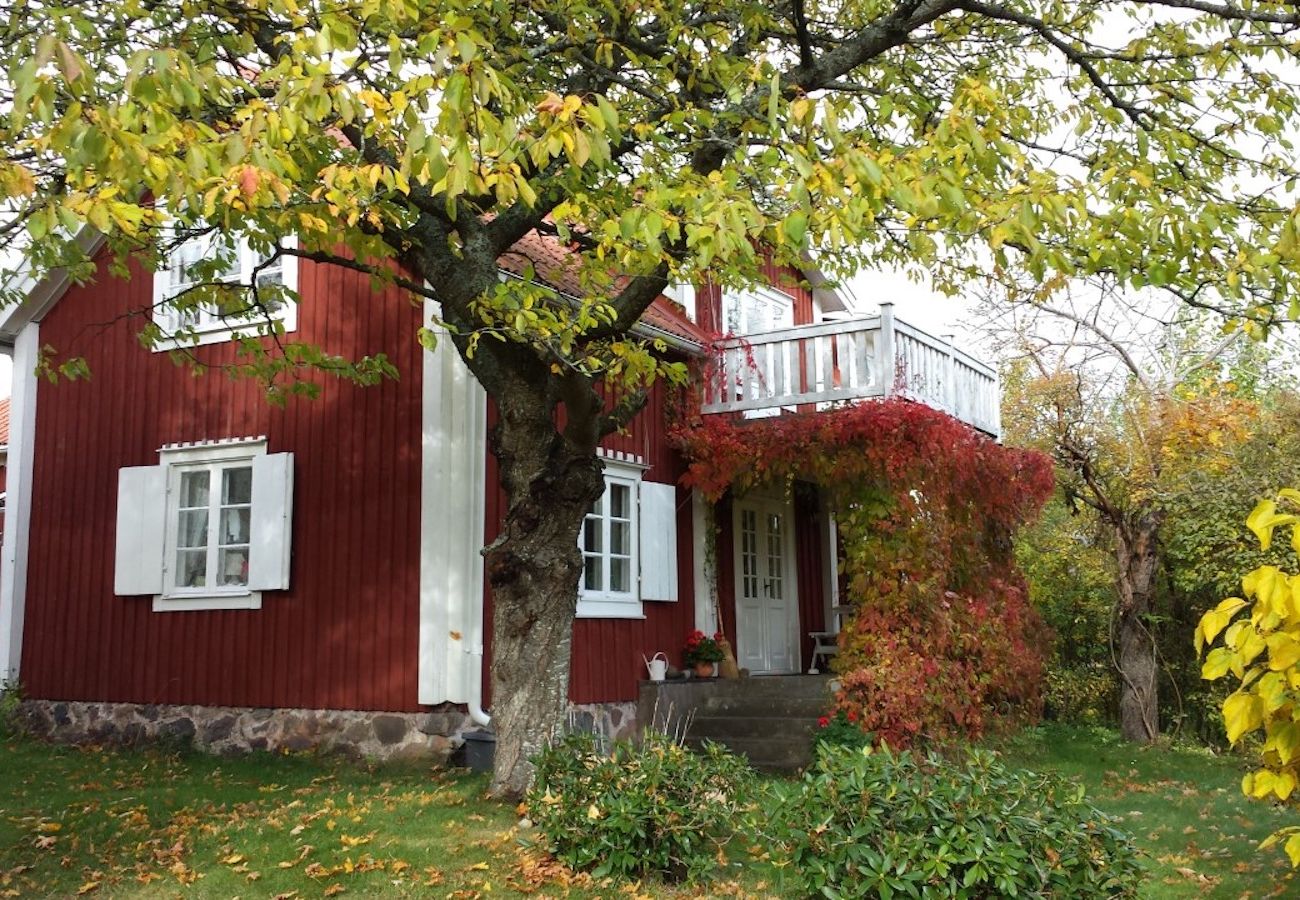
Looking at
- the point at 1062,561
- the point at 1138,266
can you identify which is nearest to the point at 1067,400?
the point at 1062,561

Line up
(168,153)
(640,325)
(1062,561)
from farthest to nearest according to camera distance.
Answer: (1062,561), (640,325), (168,153)

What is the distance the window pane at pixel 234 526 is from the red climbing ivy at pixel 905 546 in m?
4.28

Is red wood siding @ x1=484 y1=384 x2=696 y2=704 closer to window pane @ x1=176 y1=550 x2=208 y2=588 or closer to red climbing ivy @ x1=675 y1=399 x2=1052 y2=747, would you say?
red climbing ivy @ x1=675 y1=399 x2=1052 y2=747

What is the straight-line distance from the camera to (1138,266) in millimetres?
6965

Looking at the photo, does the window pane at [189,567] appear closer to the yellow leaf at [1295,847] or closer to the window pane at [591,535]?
the window pane at [591,535]

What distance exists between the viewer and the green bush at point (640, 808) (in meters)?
5.95

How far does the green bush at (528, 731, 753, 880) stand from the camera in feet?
19.5

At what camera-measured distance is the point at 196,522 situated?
11445mm

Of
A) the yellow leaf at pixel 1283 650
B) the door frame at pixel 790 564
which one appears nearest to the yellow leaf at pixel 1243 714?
the yellow leaf at pixel 1283 650

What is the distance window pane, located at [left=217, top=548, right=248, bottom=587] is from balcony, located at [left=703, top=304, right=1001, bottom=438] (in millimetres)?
4756

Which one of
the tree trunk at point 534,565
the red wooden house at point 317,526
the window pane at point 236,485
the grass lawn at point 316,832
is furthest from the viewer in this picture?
the window pane at point 236,485

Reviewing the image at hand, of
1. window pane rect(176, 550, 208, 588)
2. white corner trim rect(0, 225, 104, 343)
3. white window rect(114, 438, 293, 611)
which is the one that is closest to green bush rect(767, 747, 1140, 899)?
white window rect(114, 438, 293, 611)

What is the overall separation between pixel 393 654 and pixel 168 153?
5836 mm

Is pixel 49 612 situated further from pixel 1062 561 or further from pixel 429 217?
pixel 1062 561
